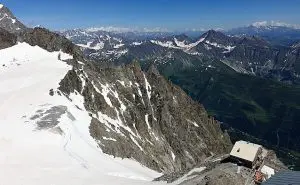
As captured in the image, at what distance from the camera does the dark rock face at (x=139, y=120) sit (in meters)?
116

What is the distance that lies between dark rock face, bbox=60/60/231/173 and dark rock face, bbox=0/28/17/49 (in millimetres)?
30949

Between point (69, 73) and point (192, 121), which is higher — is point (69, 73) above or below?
above

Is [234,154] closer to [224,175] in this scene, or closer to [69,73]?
[224,175]

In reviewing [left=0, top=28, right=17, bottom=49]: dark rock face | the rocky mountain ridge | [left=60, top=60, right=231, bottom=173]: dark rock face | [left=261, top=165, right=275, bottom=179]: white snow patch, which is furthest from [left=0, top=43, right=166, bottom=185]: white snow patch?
[left=0, top=28, right=17, bottom=49]: dark rock face

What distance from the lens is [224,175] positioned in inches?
2154

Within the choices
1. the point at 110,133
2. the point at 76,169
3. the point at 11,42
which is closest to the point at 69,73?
the point at 110,133

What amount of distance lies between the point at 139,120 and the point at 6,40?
61.1 metres

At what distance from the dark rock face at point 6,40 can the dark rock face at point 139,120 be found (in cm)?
3095

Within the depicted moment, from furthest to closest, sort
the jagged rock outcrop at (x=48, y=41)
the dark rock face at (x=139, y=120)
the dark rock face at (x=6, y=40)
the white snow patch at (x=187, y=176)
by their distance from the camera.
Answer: the jagged rock outcrop at (x=48, y=41) → the dark rock face at (x=6, y=40) → the dark rock face at (x=139, y=120) → the white snow patch at (x=187, y=176)

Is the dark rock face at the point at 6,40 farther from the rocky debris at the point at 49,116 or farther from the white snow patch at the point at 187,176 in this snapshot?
the white snow patch at the point at 187,176

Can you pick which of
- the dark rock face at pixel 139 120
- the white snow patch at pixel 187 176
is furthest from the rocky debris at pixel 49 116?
the white snow patch at pixel 187 176

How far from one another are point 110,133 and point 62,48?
66.9 metres

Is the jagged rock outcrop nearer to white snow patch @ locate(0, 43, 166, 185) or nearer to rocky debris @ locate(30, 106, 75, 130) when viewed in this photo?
white snow patch @ locate(0, 43, 166, 185)

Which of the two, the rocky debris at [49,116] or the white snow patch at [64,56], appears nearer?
the rocky debris at [49,116]
